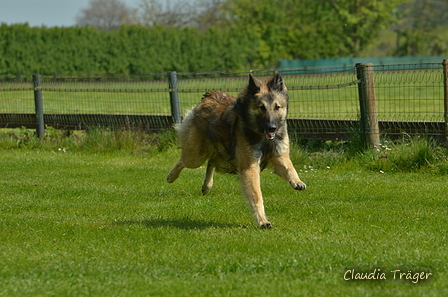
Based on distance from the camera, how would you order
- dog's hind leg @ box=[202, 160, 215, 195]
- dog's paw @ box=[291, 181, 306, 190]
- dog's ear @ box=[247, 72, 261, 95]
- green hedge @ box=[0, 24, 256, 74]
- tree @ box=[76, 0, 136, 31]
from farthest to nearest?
tree @ box=[76, 0, 136, 31], green hedge @ box=[0, 24, 256, 74], dog's hind leg @ box=[202, 160, 215, 195], dog's ear @ box=[247, 72, 261, 95], dog's paw @ box=[291, 181, 306, 190]

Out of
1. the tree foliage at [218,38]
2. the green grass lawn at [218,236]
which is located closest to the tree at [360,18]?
the tree foliage at [218,38]

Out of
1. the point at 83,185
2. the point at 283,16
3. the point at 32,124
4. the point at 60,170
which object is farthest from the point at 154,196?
the point at 283,16

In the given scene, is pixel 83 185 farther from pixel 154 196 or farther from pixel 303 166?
pixel 303 166

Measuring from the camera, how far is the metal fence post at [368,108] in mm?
10289

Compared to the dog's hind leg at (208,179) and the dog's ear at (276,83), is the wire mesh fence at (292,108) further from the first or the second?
the dog's ear at (276,83)

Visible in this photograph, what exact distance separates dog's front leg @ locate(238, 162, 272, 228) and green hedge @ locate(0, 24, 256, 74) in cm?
3164

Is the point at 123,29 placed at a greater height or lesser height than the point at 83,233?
greater

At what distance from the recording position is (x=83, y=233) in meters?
6.06

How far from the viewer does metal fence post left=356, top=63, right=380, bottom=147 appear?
1029cm

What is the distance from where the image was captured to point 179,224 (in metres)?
6.56

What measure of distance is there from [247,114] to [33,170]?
224 inches

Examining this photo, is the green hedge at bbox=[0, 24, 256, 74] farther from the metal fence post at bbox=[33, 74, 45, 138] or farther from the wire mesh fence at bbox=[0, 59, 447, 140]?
the metal fence post at bbox=[33, 74, 45, 138]

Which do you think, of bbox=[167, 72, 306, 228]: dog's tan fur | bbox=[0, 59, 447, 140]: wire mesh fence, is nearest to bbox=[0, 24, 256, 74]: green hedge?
bbox=[0, 59, 447, 140]: wire mesh fence

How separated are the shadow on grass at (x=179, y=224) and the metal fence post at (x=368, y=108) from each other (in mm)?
4597
